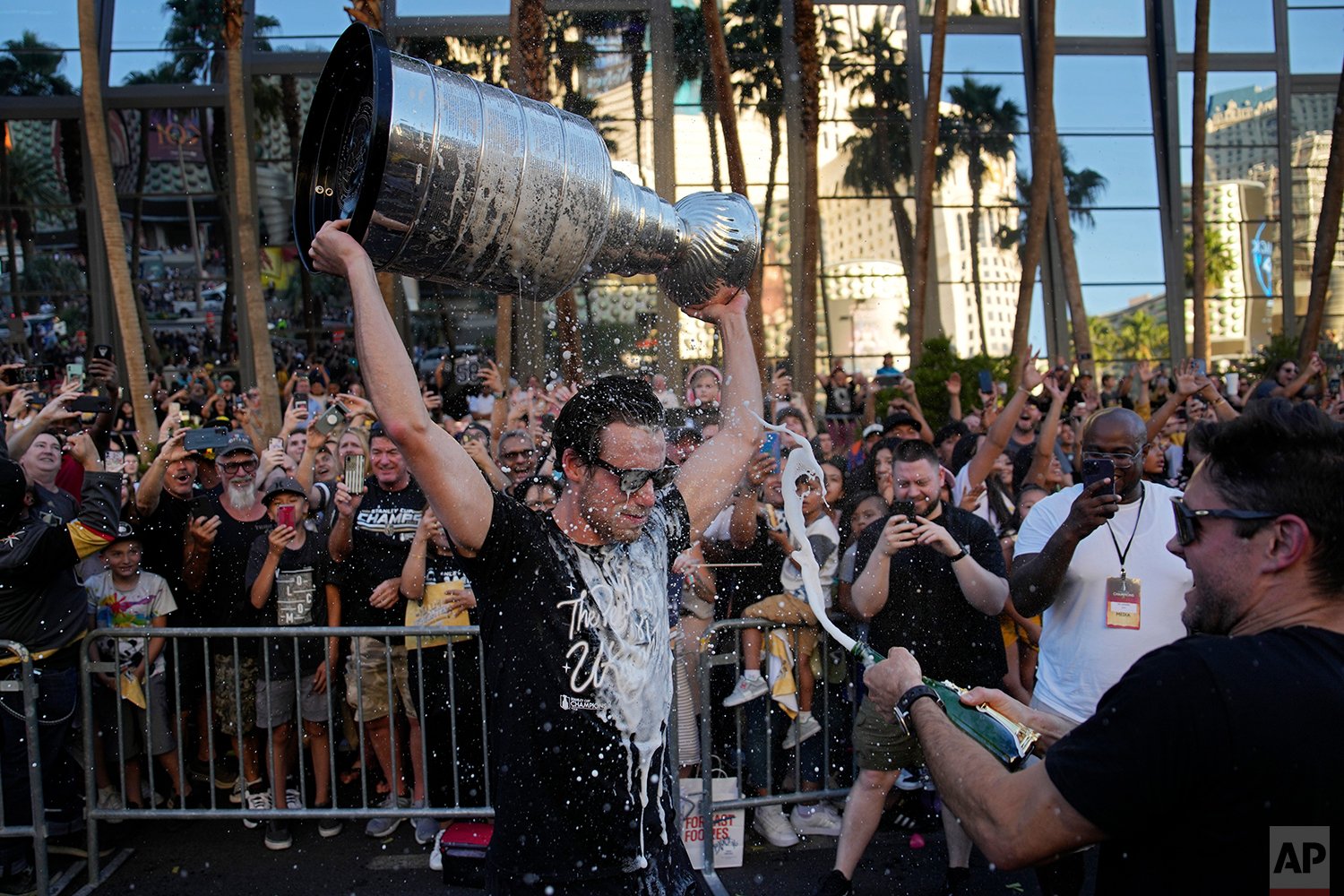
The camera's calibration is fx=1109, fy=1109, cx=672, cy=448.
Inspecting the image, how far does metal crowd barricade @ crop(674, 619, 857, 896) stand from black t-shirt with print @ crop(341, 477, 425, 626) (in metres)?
1.76

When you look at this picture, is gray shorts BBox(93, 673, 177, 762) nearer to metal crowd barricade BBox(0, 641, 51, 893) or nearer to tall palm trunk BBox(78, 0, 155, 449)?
metal crowd barricade BBox(0, 641, 51, 893)

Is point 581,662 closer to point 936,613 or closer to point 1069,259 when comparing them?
point 936,613

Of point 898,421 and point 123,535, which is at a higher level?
point 898,421

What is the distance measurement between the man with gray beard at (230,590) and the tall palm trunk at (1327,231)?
13599 millimetres

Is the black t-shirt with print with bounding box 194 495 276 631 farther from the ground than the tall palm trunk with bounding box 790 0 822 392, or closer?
closer

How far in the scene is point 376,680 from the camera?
6082mm

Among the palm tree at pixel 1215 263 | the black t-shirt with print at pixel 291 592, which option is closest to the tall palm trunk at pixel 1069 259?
the palm tree at pixel 1215 263

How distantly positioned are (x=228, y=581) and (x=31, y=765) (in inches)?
53.7

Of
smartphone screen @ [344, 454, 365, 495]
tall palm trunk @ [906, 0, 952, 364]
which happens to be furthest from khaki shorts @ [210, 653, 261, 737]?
tall palm trunk @ [906, 0, 952, 364]

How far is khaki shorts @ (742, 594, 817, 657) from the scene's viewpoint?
234 inches

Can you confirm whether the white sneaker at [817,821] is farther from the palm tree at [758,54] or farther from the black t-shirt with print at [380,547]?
the palm tree at [758,54]

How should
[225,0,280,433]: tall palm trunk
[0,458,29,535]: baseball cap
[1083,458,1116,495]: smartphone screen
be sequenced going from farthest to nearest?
1. [225,0,280,433]: tall palm trunk
2. [0,458,29,535]: baseball cap
3. [1083,458,1116,495]: smartphone screen

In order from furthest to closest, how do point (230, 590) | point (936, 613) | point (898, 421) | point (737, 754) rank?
point (898, 421)
point (230, 590)
point (737, 754)
point (936, 613)

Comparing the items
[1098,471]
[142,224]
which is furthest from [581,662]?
[142,224]
